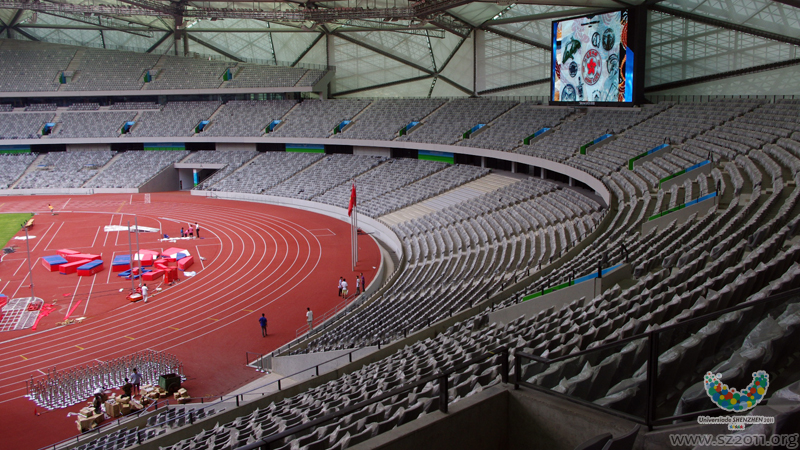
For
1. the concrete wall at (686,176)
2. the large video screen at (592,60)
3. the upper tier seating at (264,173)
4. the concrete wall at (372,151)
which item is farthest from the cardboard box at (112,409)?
the concrete wall at (372,151)

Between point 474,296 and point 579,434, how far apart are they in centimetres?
1107

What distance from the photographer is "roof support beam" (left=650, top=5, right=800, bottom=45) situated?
90.0 feet

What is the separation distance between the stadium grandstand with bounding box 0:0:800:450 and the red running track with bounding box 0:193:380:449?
5.4 inches

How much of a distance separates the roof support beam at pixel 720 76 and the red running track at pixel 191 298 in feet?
59.1

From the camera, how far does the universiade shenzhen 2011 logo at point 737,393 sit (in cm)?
377

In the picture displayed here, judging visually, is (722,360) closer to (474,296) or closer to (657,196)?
(474,296)

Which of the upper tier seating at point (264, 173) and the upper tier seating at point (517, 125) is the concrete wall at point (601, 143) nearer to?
the upper tier seating at point (517, 125)

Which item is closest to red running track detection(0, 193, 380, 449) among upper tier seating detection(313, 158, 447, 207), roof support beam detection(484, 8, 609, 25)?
upper tier seating detection(313, 158, 447, 207)

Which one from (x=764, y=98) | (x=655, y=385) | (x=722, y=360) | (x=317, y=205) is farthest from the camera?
(x=317, y=205)

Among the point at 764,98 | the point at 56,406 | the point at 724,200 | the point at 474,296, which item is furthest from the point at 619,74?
the point at 56,406

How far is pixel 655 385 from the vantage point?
4.45m

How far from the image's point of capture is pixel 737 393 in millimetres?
3844

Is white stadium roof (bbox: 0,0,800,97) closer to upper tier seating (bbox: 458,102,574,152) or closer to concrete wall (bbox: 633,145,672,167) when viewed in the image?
upper tier seating (bbox: 458,102,574,152)

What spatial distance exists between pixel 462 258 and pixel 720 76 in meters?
18.2
